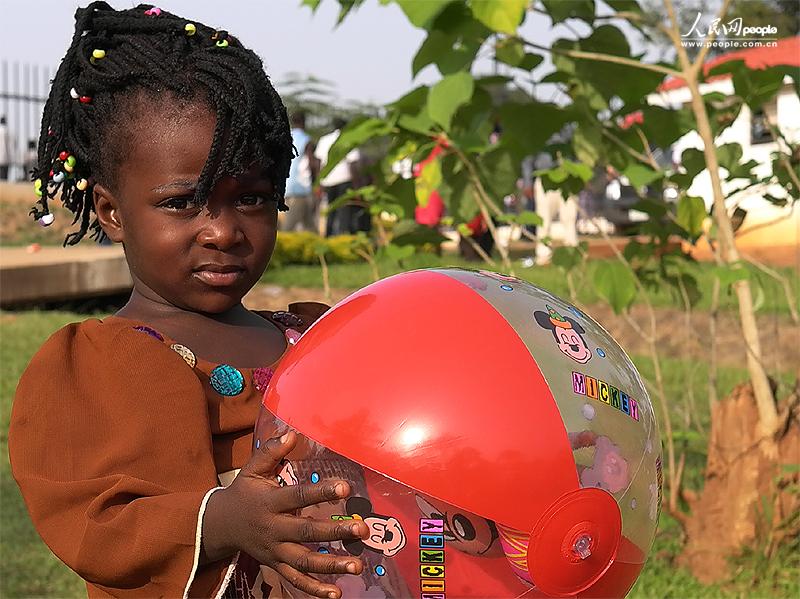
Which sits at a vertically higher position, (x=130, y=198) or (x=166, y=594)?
(x=130, y=198)

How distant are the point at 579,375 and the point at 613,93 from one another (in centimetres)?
208

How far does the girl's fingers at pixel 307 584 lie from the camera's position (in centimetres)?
165

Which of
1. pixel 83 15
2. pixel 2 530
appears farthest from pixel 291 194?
pixel 83 15

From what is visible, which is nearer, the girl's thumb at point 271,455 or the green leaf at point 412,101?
the girl's thumb at point 271,455

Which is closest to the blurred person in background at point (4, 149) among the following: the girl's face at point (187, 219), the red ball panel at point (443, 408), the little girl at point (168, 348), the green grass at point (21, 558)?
the green grass at point (21, 558)

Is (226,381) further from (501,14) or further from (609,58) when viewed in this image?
(609,58)

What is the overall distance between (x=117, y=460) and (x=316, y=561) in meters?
0.40

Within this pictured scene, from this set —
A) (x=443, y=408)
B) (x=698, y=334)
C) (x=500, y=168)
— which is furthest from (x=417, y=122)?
(x=698, y=334)

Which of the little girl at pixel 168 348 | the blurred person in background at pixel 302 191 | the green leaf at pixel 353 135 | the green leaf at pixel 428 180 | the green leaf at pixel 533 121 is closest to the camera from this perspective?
the little girl at pixel 168 348

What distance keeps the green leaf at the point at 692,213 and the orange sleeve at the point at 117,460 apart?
2.25 metres

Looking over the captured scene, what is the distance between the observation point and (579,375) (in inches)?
70.7

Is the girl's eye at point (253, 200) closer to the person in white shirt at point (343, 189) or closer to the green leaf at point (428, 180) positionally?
the green leaf at point (428, 180)

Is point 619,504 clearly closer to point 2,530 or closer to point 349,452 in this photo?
point 349,452

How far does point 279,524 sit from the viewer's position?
1630 millimetres
